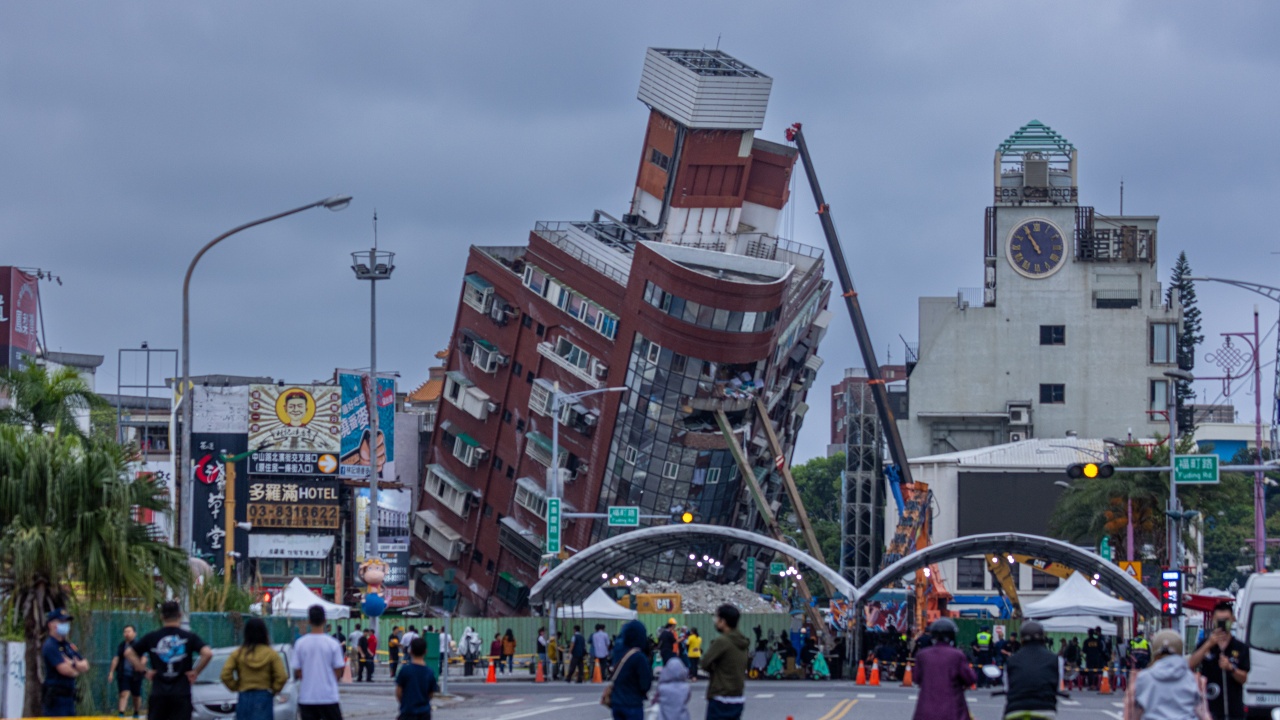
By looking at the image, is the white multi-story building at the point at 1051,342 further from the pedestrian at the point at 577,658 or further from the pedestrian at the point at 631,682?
the pedestrian at the point at 631,682

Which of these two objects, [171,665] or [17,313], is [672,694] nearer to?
[171,665]

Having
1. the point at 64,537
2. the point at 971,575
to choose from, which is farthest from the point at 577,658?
the point at 971,575

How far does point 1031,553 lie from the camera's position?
53.6 m

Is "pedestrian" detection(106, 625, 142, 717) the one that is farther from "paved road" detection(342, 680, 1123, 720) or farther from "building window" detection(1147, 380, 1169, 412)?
"building window" detection(1147, 380, 1169, 412)

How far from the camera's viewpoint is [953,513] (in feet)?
299

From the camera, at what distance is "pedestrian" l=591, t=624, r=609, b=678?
4812 cm

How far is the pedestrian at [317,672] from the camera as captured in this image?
17844 millimetres

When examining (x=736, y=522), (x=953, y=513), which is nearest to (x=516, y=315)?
(x=736, y=522)

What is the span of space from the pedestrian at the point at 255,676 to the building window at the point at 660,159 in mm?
74429

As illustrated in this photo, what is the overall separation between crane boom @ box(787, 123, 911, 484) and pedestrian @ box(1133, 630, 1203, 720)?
207 ft

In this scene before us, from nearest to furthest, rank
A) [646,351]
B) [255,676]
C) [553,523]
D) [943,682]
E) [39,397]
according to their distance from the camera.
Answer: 1. [943,682]
2. [255,676]
3. [39,397]
4. [553,523]
5. [646,351]

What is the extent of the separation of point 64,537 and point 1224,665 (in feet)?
51.1

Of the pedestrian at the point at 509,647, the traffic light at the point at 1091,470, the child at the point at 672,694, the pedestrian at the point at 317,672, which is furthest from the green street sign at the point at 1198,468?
the pedestrian at the point at 317,672

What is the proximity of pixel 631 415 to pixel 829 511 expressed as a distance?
86.3 meters
